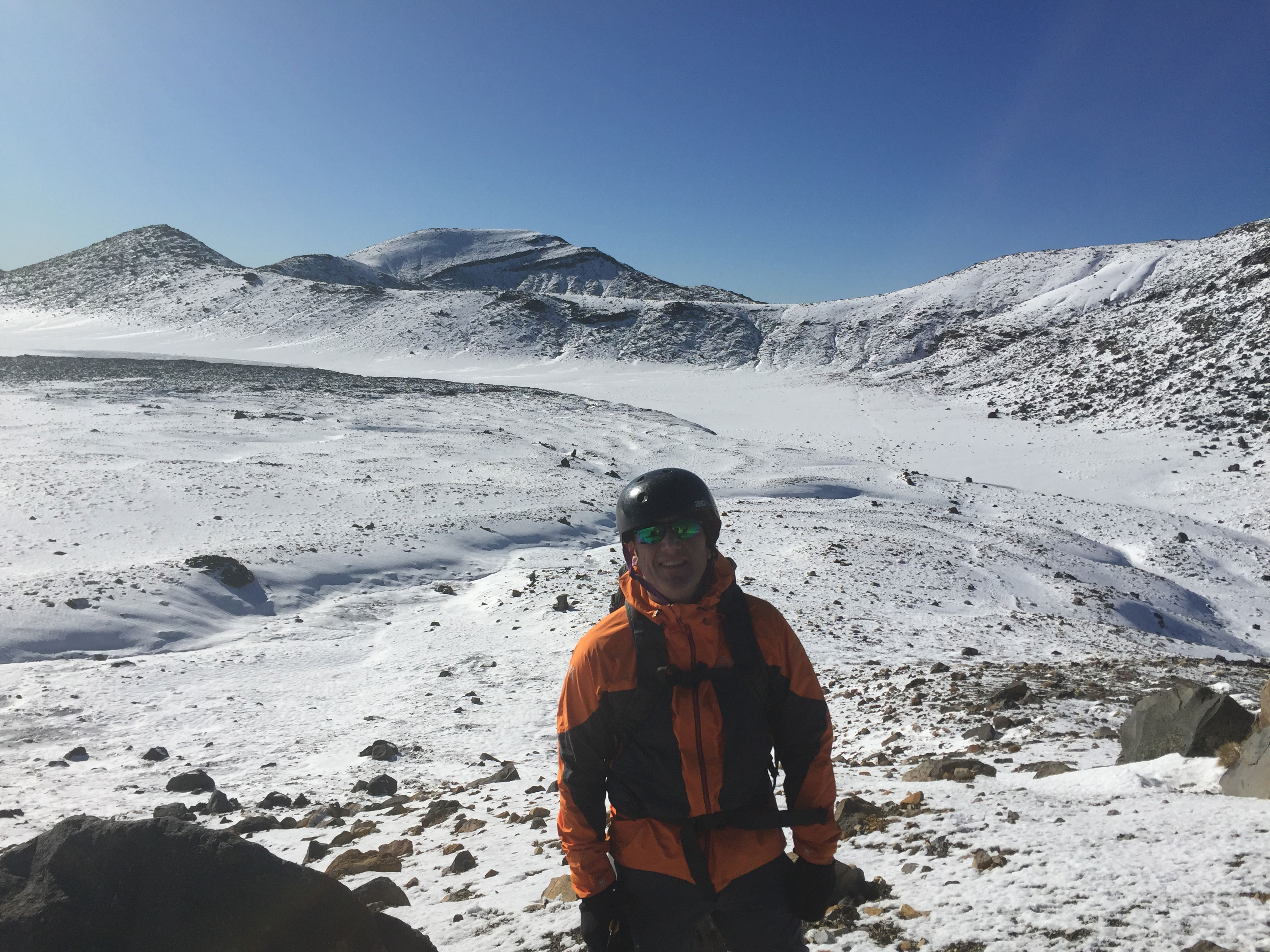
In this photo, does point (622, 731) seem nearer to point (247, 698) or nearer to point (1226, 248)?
point (247, 698)

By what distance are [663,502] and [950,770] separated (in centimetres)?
456

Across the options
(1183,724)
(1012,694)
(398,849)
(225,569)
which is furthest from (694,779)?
(225,569)

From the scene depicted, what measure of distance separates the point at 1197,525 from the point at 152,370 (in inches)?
→ 2074

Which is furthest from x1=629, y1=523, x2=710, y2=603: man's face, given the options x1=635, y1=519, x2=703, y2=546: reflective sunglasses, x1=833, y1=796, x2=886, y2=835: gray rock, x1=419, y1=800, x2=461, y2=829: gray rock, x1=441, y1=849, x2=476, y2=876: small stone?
x1=419, y1=800, x2=461, y2=829: gray rock

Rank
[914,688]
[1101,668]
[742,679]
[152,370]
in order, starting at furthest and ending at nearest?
[152,370]
[1101,668]
[914,688]
[742,679]

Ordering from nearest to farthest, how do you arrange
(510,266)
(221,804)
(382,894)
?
(382,894), (221,804), (510,266)

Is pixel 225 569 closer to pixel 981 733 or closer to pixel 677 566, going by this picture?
pixel 981 733

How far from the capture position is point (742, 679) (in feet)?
9.25

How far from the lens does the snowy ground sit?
4246 millimetres

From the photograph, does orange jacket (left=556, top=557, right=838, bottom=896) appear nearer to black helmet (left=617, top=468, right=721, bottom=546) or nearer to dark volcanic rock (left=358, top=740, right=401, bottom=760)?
black helmet (left=617, top=468, right=721, bottom=546)

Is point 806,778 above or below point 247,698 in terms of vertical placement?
above

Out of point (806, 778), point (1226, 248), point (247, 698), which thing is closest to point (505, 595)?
point (247, 698)

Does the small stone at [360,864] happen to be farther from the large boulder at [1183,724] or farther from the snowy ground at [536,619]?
the large boulder at [1183,724]

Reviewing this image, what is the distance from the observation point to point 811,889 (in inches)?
111
